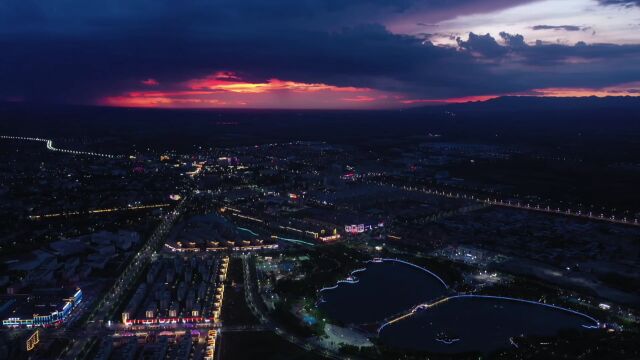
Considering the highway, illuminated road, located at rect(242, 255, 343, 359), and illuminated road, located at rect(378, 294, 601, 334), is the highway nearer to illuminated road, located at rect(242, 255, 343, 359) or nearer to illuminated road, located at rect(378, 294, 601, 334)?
illuminated road, located at rect(242, 255, 343, 359)

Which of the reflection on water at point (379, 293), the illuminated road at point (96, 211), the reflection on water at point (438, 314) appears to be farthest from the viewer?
the illuminated road at point (96, 211)

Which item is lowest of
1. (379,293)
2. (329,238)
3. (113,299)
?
(379,293)

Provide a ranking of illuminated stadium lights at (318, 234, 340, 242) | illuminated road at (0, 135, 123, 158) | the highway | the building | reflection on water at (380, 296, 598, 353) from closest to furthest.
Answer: the highway, reflection on water at (380, 296, 598, 353), the building, illuminated stadium lights at (318, 234, 340, 242), illuminated road at (0, 135, 123, 158)

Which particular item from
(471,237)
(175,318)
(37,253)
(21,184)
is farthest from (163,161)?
(175,318)

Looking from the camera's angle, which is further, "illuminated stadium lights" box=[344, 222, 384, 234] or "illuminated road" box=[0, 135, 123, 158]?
"illuminated road" box=[0, 135, 123, 158]

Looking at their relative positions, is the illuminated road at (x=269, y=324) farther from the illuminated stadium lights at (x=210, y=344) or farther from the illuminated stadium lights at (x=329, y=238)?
the illuminated stadium lights at (x=329, y=238)

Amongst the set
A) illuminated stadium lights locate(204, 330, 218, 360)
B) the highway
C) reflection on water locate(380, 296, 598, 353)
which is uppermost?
the highway

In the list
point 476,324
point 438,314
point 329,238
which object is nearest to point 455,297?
point 438,314

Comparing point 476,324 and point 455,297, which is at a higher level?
point 455,297

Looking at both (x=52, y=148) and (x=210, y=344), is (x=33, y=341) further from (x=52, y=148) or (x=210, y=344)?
(x=52, y=148)

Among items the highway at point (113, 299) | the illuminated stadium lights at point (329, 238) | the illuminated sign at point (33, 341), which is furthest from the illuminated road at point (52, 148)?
the illuminated sign at point (33, 341)

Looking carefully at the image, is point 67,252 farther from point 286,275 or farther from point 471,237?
point 471,237

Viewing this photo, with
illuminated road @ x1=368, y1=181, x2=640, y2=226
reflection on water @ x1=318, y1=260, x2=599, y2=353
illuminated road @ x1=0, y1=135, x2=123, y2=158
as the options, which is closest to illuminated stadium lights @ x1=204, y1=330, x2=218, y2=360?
reflection on water @ x1=318, y1=260, x2=599, y2=353
